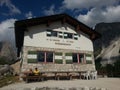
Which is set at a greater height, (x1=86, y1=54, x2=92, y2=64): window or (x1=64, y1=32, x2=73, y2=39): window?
(x1=64, y1=32, x2=73, y2=39): window

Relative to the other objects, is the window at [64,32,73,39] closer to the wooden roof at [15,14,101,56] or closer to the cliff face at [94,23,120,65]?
the wooden roof at [15,14,101,56]

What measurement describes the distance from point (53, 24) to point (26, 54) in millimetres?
5135

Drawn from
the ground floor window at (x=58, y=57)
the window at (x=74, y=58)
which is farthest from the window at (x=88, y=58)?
the window at (x=74, y=58)

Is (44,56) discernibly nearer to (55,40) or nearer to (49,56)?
(49,56)

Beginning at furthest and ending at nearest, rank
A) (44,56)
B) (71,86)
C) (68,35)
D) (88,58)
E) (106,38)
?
(106,38) < (88,58) < (68,35) < (44,56) < (71,86)

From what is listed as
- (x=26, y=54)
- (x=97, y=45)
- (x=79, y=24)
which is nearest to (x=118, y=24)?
(x=97, y=45)

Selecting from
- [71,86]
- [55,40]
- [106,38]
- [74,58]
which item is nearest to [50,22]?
[55,40]

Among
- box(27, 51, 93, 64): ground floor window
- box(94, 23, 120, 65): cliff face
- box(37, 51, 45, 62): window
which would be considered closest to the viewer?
box(27, 51, 93, 64): ground floor window

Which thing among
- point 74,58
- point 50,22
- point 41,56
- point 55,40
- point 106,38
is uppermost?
point 106,38

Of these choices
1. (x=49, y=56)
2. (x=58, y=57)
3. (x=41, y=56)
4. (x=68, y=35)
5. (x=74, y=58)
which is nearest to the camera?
(x=41, y=56)

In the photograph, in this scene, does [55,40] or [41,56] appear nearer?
[41,56]

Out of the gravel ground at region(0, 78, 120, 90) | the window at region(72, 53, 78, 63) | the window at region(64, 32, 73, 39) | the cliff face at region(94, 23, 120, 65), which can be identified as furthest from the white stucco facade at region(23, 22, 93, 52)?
the cliff face at region(94, 23, 120, 65)

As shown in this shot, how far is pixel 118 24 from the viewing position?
342ft

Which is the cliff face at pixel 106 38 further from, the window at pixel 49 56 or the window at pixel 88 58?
the window at pixel 49 56
